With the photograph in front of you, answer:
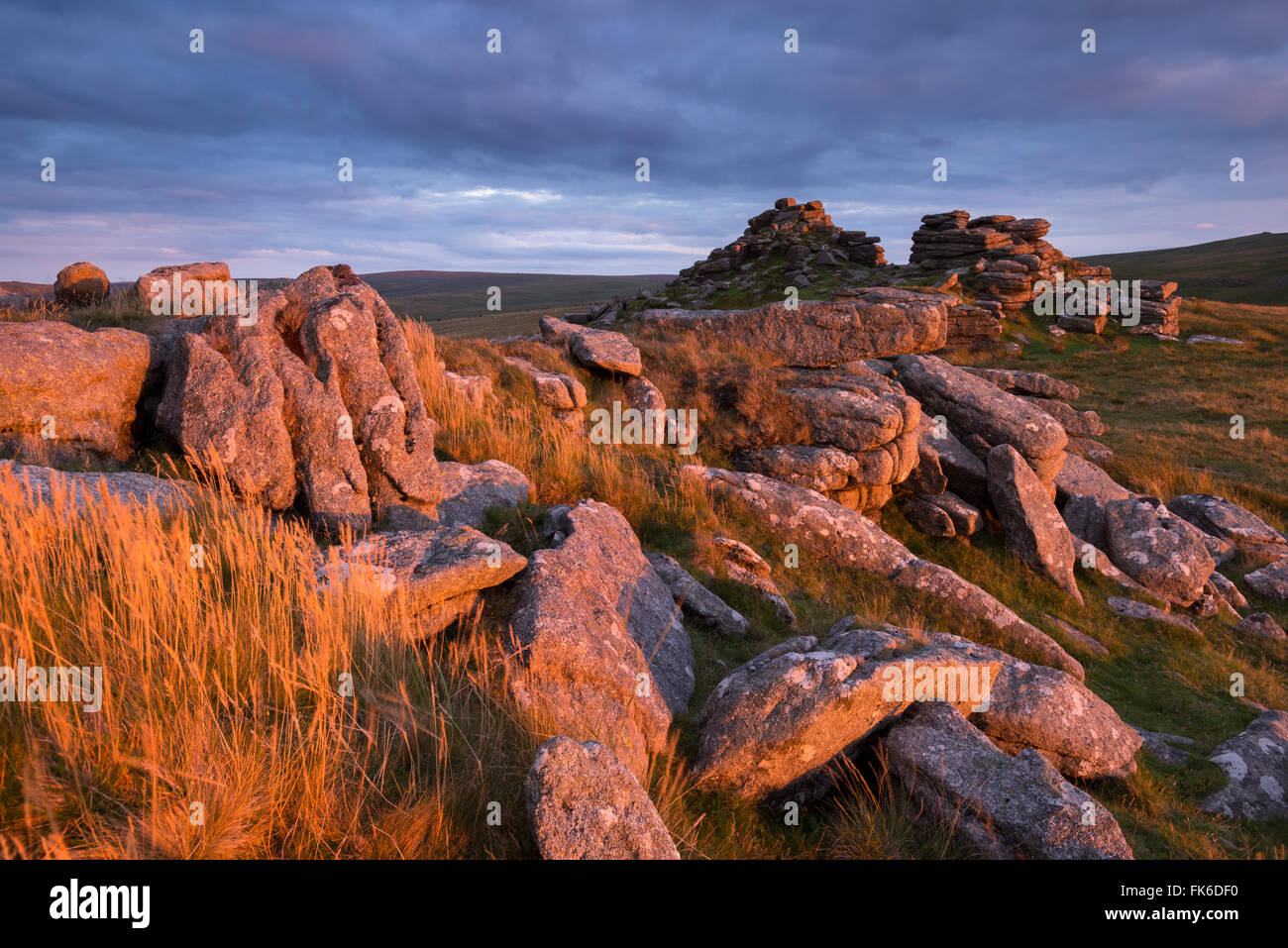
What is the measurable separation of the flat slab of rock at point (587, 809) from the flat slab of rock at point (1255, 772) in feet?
24.0

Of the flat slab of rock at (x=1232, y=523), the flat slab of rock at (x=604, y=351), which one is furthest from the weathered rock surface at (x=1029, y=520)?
the flat slab of rock at (x=604, y=351)

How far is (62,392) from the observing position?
25.2 ft

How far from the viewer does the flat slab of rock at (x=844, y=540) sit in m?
10.6

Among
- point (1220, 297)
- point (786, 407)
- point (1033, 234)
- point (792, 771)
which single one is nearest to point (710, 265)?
point (1033, 234)

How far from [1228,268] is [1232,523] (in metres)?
134

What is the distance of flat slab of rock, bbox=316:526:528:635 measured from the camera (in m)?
5.36

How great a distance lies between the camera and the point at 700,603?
8.20m

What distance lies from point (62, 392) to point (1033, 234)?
177ft

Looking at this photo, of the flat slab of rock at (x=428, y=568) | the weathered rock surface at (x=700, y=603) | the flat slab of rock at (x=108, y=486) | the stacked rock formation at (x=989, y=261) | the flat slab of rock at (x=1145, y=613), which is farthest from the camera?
the stacked rock formation at (x=989, y=261)

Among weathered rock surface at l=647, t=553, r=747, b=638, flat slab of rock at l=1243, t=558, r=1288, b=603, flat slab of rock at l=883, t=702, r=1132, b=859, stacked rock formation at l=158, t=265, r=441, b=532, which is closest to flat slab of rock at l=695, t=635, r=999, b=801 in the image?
flat slab of rock at l=883, t=702, r=1132, b=859

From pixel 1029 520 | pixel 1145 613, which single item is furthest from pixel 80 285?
pixel 1145 613

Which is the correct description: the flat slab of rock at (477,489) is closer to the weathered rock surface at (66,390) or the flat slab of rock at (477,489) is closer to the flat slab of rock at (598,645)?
the flat slab of rock at (598,645)

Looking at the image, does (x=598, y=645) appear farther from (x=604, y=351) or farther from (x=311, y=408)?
(x=604, y=351)

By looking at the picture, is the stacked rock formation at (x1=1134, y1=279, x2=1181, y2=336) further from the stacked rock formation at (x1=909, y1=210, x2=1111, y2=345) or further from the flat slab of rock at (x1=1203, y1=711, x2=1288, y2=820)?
the flat slab of rock at (x1=1203, y1=711, x2=1288, y2=820)
